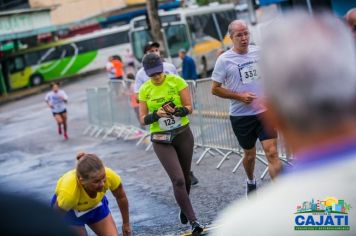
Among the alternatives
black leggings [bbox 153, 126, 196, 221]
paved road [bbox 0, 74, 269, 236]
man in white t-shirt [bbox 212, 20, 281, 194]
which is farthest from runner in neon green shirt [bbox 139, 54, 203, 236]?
paved road [bbox 0, 74, 269, 236]

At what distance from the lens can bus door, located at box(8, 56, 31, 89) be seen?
4338 centimetres

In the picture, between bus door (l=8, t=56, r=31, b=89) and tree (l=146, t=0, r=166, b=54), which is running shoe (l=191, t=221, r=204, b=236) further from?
bus door (l=8, t=56, r=31, b=89)

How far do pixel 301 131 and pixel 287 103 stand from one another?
0.28ft

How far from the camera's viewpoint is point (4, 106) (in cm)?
3734

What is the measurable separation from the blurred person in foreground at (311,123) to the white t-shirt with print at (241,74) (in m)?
5.14

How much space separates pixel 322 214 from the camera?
1.92 metres

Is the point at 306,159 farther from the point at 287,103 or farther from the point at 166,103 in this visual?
the point at 166,103

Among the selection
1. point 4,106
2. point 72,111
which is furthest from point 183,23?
point 4,106

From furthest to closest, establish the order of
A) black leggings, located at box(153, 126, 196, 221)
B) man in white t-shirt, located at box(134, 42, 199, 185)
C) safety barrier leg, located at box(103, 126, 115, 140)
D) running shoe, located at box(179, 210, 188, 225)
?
safety barrier leg, located at box(103, 126, 115, 140) < man in white t-shirt, located at box(134, 42, 199, 185) < running shoe, located at box(179, 210, 188, 225) < black leggings, located at box(153, 126, 196, 221)

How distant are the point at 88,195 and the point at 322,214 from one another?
3.67 m

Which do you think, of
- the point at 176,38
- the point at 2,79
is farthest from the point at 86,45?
the point at 176,38

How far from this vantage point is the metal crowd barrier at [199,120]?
35.4ft

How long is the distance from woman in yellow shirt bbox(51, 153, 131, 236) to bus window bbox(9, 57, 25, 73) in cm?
3896

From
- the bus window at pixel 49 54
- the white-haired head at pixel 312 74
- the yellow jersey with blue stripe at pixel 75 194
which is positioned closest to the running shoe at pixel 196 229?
the yellow jersey with blue stripe at pixel 75 194
